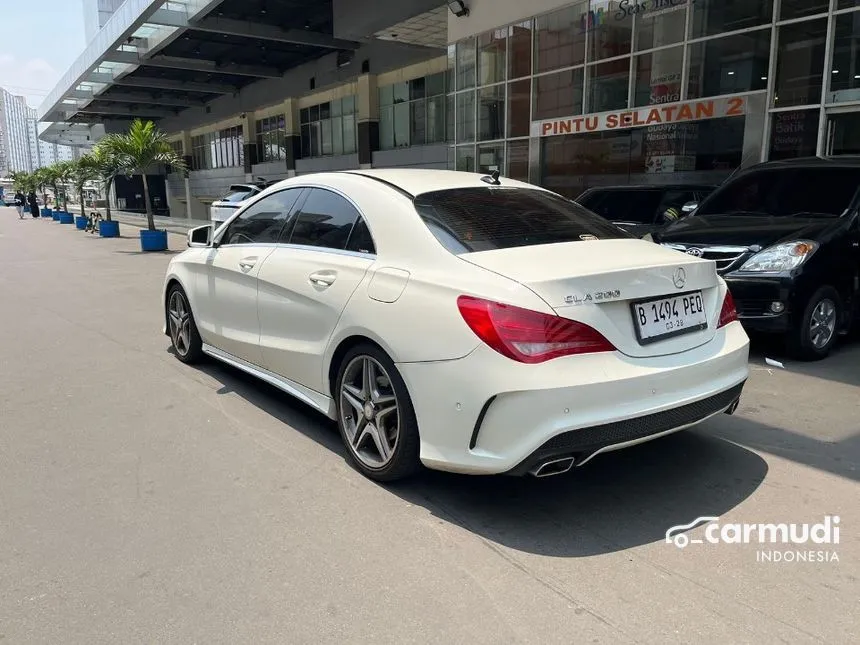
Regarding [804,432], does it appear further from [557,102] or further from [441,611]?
[557,102]

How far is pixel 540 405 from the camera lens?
2.91 m

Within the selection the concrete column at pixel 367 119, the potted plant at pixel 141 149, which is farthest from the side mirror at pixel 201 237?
the concrete column at pixel 367 119

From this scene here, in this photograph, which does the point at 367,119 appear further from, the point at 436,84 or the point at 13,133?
the point at 13,133

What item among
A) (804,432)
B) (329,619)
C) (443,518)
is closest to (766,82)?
(804,432)

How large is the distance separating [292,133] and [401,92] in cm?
925

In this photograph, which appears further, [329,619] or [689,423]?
[689,423]

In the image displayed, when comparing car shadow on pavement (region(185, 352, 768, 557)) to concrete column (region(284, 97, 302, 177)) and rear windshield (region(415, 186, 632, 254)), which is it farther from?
concrete column (region(284, 97, 302, 177))

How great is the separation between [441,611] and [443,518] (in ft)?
2.45

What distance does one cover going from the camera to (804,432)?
173 inches

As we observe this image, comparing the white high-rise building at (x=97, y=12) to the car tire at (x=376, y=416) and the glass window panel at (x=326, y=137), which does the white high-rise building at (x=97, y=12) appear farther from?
the car tire at (x=376, y=416)

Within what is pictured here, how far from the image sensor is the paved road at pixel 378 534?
2.54m

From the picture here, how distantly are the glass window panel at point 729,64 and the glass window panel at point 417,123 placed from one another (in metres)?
12.6

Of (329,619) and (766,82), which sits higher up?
(766,82)

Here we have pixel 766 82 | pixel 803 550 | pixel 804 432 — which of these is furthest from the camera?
pixel 766 82
